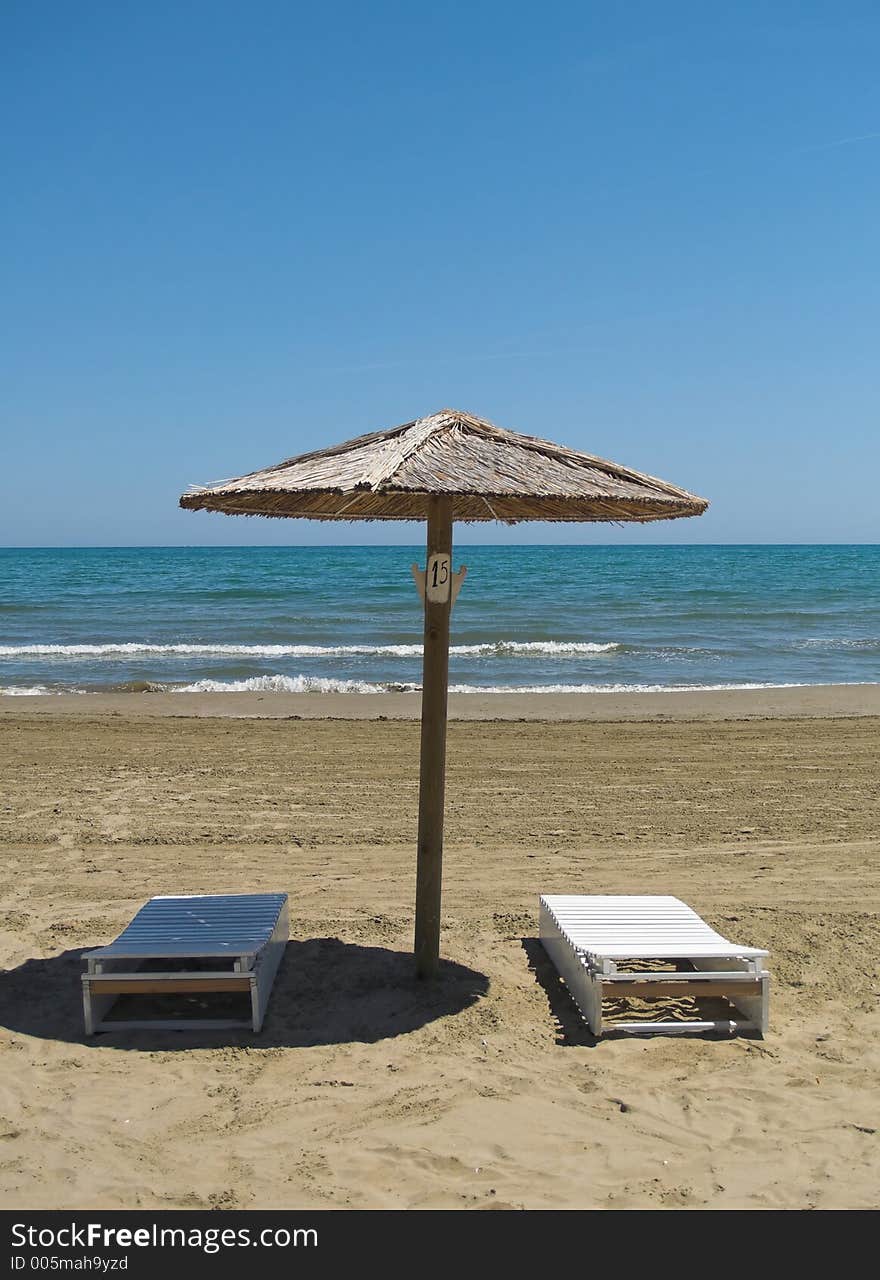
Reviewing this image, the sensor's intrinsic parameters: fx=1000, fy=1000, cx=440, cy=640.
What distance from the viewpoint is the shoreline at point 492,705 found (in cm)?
1270

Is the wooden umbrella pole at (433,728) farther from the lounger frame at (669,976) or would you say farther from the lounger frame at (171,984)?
the lounger frame at (171,984)

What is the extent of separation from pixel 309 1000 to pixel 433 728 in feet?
4.29

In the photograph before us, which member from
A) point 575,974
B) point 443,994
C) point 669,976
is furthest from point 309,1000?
point 669,976

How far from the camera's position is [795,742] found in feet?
34.2

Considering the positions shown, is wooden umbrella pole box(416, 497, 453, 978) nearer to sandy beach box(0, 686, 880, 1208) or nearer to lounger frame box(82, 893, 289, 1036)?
sandy beach box(0, 686, 880, 1208)

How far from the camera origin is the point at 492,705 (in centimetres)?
1346

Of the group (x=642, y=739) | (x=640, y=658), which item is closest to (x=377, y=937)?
(x=642, y=739)

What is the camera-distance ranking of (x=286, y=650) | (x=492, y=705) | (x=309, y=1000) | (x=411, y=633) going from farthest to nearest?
(x=411, y=633) < (x=286, y=650) < (x=492, y=705) < (x=309, y=1000)

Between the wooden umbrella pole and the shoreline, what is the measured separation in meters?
7.75

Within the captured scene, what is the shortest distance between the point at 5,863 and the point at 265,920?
8.35 feet

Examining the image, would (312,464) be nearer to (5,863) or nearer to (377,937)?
(377,937)

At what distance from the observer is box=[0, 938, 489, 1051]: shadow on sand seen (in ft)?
13.3

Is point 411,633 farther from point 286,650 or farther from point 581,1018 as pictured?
point 581,1018

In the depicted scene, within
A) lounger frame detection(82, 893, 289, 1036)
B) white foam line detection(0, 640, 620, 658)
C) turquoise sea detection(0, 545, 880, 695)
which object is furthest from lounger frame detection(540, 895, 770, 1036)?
white foam line detection(0, 640, 620, 658)
